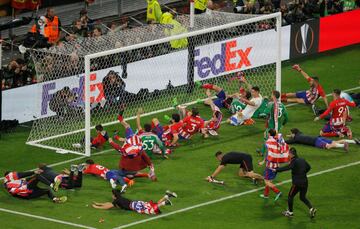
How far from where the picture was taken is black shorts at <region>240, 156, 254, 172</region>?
35.8 m

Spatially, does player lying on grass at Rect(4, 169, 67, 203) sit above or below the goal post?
below

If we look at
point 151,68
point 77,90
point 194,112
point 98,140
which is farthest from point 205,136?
point 77,90

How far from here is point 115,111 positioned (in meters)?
40.0

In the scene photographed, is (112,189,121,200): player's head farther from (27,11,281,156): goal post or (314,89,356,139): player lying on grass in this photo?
(314,89,356,139): player lying on grass

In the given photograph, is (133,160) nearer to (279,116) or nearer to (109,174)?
(109,174)

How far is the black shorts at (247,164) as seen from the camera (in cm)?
3581

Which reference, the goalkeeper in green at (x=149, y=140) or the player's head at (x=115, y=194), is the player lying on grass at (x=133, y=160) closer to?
the goalkeeper in green at (x=149, y=140)

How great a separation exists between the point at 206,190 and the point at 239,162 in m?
1.17

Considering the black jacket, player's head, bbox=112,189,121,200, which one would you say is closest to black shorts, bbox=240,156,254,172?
the black jacket

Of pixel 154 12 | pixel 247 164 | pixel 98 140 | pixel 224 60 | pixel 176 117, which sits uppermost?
pixel 154 12

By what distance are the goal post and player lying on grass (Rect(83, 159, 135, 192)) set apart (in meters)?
1.58

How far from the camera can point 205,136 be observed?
40.2 meters

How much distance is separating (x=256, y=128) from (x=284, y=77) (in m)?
5.20

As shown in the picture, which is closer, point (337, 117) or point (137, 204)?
point (137, 204)
